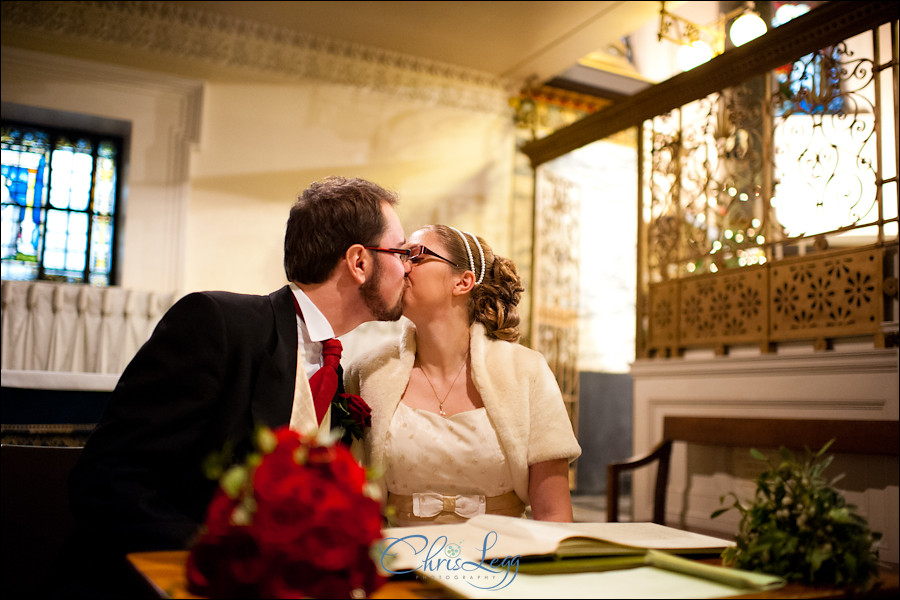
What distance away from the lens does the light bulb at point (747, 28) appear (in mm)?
5984

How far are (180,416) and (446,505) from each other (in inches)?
40.1

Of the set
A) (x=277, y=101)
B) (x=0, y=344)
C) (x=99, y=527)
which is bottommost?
(x=99, y=527)

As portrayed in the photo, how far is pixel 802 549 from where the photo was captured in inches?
43.6

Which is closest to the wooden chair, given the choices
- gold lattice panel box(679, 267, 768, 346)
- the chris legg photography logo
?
gold lattice panel box(679, 267, 768, 346)

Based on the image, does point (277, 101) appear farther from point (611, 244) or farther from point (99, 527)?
point (99, 527)

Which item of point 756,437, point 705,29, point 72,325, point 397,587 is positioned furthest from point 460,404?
point 705,29

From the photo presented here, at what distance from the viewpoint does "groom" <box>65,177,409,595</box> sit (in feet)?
4.91

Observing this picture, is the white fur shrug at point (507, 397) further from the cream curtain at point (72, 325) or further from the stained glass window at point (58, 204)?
the stained glass window at point (58, 204)

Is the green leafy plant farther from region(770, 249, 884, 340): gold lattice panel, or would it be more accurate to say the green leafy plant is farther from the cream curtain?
the cream curtain

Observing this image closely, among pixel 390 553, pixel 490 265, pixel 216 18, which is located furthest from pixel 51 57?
pixel 390 553

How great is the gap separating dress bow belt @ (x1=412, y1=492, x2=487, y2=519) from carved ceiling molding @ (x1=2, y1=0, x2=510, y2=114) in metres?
6.00

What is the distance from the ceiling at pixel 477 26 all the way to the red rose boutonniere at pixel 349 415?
5496 mm

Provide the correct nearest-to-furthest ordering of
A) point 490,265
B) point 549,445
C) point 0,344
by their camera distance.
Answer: point 549,445
point 490,265
point 0,344

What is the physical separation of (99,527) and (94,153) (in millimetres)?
6482
